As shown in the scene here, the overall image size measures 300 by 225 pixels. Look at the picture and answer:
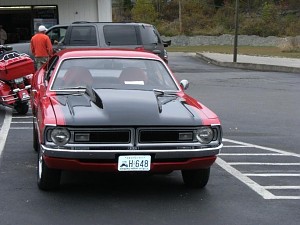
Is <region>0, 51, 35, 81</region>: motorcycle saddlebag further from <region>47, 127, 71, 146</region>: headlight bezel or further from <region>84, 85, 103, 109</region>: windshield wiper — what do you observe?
<region>47, 127, 71, 146</region>: headlight bezel

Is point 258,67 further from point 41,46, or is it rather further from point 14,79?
point 14,79

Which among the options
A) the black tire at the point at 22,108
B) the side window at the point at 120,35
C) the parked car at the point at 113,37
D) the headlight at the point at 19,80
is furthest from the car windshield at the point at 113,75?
the side window at the point at 120,35

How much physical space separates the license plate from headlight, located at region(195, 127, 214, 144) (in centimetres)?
56

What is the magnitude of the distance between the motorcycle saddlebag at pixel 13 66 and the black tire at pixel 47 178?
5527 mm

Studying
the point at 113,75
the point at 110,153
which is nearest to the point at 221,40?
the point at 113,75

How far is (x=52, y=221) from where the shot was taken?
17.1 feet

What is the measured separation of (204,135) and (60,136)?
1.43 m

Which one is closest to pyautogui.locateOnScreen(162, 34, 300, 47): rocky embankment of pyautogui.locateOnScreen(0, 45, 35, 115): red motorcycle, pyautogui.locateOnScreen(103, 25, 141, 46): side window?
pyautogui.locateOnScreen(103, 25, 141, 46): side window

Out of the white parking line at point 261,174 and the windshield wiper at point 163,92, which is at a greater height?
the windshield wiper at point 163,92

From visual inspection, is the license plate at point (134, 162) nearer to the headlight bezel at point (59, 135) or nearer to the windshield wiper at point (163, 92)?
the headlight bezel at point (59, 135)

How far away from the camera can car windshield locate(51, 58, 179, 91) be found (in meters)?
6.87

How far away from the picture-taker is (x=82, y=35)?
16641mm

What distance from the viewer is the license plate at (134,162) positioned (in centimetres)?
555

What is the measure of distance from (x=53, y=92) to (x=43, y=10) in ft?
66.6
